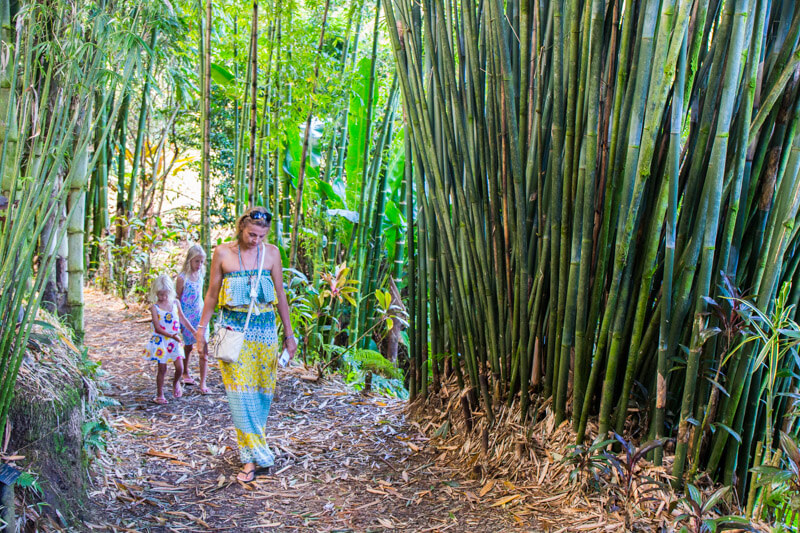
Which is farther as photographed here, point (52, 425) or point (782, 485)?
point (52, 425)

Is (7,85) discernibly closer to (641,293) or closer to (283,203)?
(641,293)

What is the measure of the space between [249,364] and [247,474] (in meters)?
0.41

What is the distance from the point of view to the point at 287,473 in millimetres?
2496

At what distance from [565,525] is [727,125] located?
3.98 feet

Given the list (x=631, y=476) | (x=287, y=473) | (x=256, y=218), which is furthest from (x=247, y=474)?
(x=631, y=476)

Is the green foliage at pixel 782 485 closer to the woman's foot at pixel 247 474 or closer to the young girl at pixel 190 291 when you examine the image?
the woman's foot at pixel 247 474

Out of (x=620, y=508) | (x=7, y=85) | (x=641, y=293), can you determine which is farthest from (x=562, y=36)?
(x=7, y=85)

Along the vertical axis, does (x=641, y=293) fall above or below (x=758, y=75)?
below

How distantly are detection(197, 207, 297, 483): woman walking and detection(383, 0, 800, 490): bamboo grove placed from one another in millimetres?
739

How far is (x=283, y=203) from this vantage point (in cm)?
518

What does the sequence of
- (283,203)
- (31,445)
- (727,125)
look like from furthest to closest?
1. (283,203)
2. (31,445)
3. (727,125)

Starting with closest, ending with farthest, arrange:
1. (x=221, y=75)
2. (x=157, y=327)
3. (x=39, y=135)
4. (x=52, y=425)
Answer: (x=39, y=135), (x=52, y=425), (x=157, y=327), (x=221, y=75)

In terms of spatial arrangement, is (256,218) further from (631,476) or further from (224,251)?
(631,476)

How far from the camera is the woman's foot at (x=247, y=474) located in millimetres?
2391
